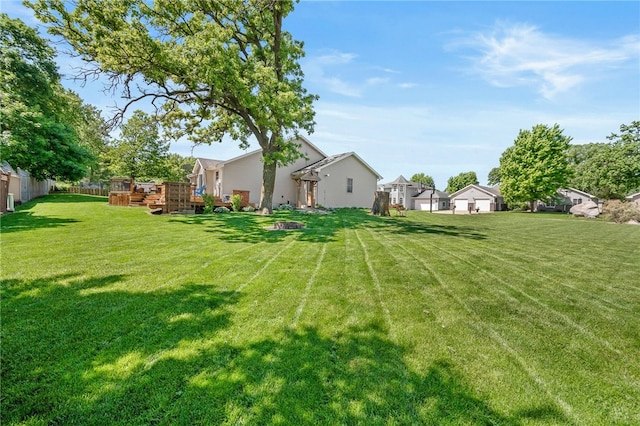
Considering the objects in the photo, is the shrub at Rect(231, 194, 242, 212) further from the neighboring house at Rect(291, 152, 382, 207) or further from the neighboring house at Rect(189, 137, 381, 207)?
the neighboring house at Rect(291, 152, 382, 207)

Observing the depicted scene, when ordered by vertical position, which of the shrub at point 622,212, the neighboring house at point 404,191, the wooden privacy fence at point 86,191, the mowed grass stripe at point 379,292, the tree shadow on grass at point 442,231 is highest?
the neighboring house at point 404,191

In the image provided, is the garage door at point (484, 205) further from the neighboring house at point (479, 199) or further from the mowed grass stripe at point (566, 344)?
the mowed grass stripe at point (566, 344)

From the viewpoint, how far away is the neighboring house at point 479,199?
45531 mm

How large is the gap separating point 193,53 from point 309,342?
13069 mm

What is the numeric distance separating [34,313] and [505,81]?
51.8 feet

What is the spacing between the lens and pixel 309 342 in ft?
9.66

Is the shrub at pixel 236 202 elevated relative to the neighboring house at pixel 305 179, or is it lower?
lower

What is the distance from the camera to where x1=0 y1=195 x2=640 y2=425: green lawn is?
2123 millimetres

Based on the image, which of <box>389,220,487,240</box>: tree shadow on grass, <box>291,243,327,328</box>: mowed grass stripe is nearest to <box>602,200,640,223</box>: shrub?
<box>389,220,487,240</box>: tree shadow on grass

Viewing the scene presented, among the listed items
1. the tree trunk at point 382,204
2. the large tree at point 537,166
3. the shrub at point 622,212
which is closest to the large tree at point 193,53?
the tree trunk at point 382,204

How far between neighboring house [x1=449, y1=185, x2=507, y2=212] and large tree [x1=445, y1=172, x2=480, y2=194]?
2184cm

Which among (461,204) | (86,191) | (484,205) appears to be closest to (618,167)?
(484,205)

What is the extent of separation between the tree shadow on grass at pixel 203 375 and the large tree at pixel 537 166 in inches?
1654

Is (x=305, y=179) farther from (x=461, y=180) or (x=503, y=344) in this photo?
(x=461, y=180)
